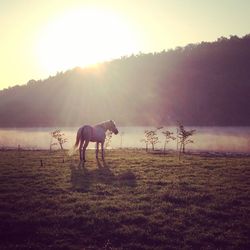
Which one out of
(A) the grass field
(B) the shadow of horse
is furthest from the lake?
(A) the grass field

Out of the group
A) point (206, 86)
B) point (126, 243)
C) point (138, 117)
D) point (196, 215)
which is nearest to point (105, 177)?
point (196, 215)

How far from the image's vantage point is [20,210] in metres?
15.4

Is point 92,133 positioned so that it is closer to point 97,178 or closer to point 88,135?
point 88,135

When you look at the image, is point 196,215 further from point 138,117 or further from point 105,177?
point 138,117

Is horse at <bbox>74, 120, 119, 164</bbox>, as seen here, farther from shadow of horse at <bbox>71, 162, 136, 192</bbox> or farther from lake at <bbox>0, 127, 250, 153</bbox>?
lake at <bbox>0, 127, 250, 153</bbox>

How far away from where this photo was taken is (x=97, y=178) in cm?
2188

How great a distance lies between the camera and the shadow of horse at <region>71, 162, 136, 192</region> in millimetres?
19875

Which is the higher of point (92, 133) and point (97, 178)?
point (92, 133)

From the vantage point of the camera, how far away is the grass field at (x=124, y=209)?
1255 cm

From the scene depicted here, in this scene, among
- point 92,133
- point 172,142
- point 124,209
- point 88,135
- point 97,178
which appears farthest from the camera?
point 172,142

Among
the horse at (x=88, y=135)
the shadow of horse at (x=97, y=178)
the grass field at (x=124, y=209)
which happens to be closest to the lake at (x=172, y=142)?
the horse at (x=88, y=135)

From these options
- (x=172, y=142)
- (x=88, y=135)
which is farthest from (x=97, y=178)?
(x=172, y=142)

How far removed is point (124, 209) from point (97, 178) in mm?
6581

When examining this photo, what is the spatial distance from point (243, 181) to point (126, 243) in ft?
34.8
